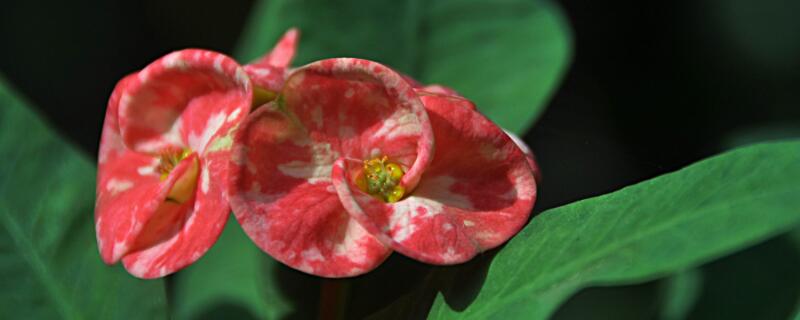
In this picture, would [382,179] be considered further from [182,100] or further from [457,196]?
[182,100]

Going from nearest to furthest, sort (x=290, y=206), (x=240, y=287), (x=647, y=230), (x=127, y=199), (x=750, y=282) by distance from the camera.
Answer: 1. (x=647, y=230)
2. (x=290, y=206)
3. (x=127, y=199)
4. (x=750, y=282)
5. (x=240, y=287)

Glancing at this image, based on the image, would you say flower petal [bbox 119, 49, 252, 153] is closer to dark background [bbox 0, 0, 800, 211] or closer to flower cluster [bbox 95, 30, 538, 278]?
flower cluster [bbox 95, 30, 538, 278]

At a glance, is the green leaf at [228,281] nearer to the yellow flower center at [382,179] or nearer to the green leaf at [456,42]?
the green leaf at [456,42]

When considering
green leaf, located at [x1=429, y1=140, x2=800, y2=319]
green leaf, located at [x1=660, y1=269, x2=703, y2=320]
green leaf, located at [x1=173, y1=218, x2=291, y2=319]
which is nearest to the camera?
green leaf, located at [x1=429, y1=140, x2=800, y2=319]

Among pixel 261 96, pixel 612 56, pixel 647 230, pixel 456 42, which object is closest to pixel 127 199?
pixel 261 96

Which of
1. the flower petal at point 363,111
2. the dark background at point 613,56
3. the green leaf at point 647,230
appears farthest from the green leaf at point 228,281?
the dark background at point 613,56

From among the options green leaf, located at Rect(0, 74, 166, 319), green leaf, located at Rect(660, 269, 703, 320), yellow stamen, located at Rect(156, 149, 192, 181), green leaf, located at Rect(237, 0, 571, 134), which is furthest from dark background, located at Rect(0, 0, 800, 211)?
yellow stamen, located at Rect(156, 149, 192, 181)

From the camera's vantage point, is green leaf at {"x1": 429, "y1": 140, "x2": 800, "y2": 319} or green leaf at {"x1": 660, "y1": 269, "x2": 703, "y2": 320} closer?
green leaf at {"x1": 429, "y1": 140, "x2": 800, "y2": 319}
